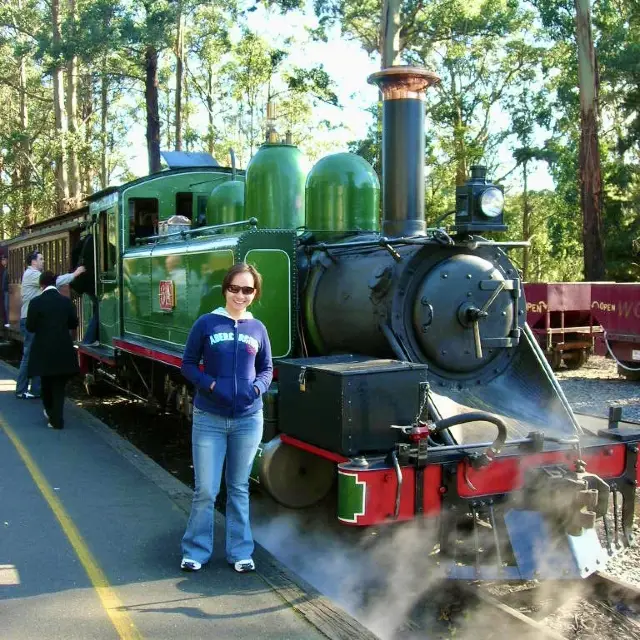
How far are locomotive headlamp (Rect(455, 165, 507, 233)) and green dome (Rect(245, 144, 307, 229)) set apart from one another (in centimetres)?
166

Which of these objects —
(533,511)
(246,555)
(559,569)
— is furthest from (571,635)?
(246,555)

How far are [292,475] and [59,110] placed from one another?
2416cm

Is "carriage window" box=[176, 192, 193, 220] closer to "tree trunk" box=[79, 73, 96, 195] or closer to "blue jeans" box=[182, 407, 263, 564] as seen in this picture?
"blue jeans" box=[182, 407, 263, 564]

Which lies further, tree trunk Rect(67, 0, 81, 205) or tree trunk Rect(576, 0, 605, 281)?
tree trunk Rect(67, 0, 81, 205)

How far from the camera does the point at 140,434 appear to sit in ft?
28.2

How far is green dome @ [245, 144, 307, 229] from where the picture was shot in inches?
241

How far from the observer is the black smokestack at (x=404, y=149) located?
5.31 metres

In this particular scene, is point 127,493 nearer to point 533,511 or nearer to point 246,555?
point 246,555

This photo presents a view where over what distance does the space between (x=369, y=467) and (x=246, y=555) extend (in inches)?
34.5

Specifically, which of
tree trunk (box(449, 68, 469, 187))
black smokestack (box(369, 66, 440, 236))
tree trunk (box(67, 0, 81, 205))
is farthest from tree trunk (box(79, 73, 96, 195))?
black smokestack (box(369, 66, 440, 236))

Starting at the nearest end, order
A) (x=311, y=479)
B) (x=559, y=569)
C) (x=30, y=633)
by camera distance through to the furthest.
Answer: (x=30, y=633)
(x=559, y=569)
(x=311, y=479)

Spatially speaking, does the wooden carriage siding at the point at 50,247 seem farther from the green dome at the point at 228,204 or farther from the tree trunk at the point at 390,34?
the tree trunk at the point at 390,34

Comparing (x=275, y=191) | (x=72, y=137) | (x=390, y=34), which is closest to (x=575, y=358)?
(x=390, y=34)

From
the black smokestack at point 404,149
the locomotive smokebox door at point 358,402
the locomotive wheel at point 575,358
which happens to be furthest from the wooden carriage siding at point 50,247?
the locomotive wheel at point 575,358
